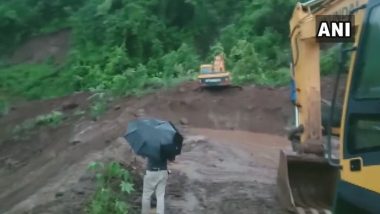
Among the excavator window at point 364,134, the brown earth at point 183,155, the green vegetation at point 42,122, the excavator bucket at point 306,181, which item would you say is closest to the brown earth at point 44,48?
the brown earth at point 183,155

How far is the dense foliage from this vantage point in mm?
24734

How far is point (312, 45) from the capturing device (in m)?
8.39

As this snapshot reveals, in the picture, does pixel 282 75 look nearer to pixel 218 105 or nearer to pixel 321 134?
pixel 218 105

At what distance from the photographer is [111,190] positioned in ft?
31.0

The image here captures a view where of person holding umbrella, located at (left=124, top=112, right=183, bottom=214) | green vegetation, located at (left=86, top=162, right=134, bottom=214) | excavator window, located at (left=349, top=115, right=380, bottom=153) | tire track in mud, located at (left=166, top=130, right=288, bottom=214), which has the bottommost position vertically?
tire track in mud, located at (left=166, top=130, right=288, bottom=214)

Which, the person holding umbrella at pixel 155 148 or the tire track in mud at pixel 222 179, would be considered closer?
the person holding umbrella at pixel 155 148

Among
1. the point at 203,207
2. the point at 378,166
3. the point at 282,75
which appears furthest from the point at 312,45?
the point at 282,75

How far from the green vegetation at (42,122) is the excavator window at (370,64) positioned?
14097mm

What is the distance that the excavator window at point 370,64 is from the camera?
520 cm

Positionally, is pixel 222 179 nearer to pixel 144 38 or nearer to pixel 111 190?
pixel 111 190

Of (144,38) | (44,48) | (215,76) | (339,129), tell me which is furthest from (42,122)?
(44,48)

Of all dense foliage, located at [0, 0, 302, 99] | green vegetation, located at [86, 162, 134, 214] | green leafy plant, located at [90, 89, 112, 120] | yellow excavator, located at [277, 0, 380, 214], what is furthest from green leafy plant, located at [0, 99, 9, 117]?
yellow excavator, located at [277, 0, 380, 214]

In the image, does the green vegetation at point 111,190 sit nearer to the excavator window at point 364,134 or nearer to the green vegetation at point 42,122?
the excavator window at point 364,134

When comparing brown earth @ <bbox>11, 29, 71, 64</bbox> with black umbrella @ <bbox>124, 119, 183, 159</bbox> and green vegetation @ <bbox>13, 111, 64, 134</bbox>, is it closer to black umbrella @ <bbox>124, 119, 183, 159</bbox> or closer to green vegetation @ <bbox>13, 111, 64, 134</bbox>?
green vegetation @ <bbox>13, 111, 64, 134</bbox>
